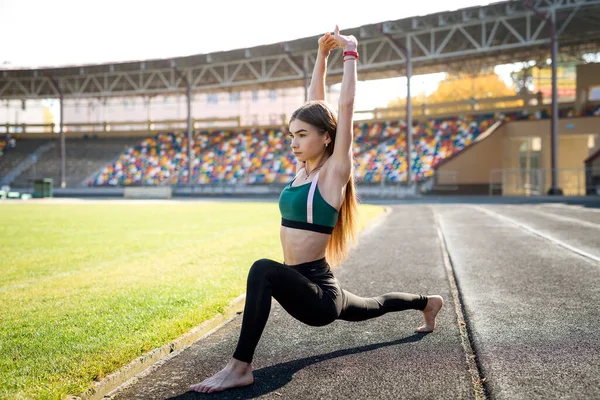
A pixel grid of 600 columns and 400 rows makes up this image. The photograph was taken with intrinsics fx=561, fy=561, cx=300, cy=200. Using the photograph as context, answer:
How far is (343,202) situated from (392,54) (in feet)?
132

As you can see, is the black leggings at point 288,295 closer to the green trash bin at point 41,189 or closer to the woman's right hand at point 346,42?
the woman's right hand at point 346,42

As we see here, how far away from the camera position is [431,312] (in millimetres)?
4637

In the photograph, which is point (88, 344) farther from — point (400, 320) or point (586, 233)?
point (586, 233)

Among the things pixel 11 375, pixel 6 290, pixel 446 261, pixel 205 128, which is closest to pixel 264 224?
pixel 446 261

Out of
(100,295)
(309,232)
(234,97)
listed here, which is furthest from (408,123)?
(309,232)

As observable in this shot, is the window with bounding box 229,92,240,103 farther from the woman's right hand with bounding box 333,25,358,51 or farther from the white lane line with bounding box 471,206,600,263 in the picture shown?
the woman's right hand with bounding box 333,25,358,51

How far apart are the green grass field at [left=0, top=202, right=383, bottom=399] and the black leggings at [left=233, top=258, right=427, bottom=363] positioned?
1.06m

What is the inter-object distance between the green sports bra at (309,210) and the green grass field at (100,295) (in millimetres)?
1592

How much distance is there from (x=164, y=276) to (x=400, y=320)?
3.54 meters

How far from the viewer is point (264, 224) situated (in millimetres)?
16125

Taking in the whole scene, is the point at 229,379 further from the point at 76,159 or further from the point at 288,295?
the point at 76,159

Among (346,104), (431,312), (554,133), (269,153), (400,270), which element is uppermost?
(554,133)

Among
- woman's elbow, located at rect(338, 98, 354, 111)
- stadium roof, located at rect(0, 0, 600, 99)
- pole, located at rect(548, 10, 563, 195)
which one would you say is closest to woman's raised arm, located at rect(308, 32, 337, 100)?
woman's elbow, located at rect(338, 98, 354, 111)

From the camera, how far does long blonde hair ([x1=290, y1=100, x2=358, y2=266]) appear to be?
11.8 ft
